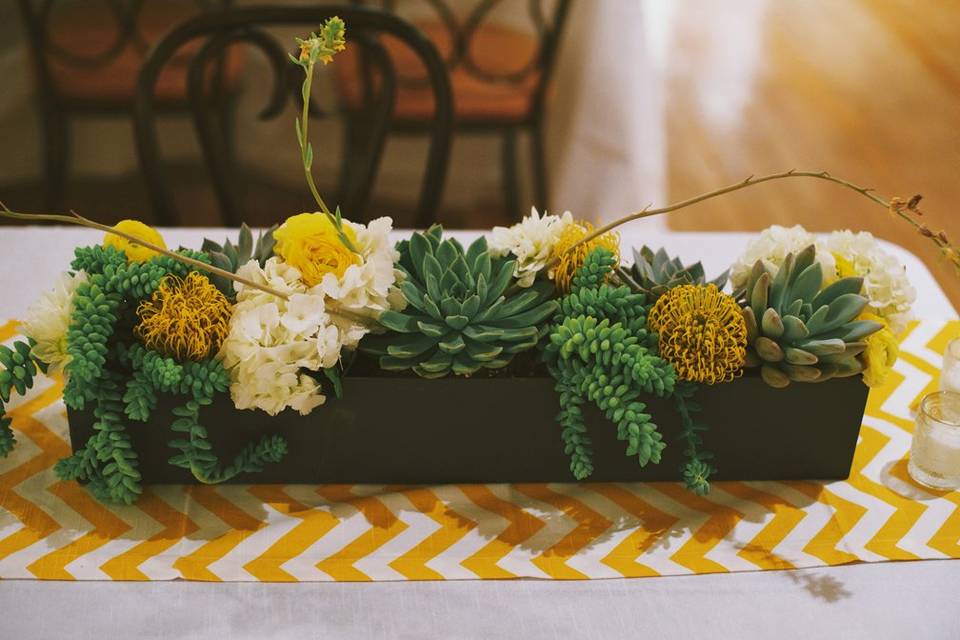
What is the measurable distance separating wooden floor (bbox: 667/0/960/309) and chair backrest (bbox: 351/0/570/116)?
2.26 feet

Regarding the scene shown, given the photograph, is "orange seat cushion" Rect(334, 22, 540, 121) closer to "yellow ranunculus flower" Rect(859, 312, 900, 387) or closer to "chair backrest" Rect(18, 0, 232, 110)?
"chair backrest" Rect(18, 0, 232, 110)

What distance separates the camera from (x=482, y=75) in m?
2.21

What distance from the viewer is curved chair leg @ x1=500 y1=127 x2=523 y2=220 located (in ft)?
8.39

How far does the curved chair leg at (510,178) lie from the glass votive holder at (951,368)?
1.61 metres

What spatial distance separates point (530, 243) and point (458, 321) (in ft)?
0.36

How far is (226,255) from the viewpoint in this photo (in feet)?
3.00

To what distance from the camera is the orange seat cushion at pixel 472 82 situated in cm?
219

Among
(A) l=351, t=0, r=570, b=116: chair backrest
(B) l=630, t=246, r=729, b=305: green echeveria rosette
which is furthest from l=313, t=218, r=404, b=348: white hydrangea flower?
(A) l=351, t=0, r=570, b=116: chair backrest

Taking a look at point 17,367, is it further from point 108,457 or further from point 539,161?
point 539,161

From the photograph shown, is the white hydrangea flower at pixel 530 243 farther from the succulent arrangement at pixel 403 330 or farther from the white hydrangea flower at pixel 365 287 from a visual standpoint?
the white hydrangea flower at pixel 365 287

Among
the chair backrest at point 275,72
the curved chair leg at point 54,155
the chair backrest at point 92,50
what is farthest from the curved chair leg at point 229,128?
the chair backrest at point 275,72

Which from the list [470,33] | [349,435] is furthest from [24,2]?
[349,435]

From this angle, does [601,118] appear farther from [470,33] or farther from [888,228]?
[888,228]

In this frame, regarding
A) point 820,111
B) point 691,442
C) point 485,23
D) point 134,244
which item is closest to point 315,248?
point 134,244
